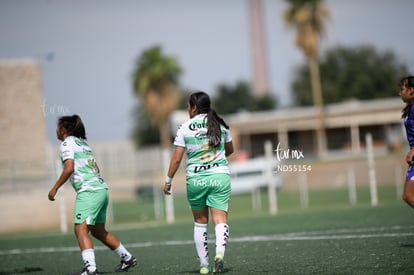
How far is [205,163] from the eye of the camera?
8.32 m

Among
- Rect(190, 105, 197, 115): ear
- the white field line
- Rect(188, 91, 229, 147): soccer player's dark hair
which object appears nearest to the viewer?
Rect(188, 91, 229, 147): soccer player's dark hair

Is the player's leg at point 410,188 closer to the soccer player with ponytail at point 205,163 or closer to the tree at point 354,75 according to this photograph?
the soccer player with ponytail at point 205,163

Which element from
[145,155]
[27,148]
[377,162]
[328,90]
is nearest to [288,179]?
[377,162]

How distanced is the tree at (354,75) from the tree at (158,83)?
98.0 ft

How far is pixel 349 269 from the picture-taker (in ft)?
26.4

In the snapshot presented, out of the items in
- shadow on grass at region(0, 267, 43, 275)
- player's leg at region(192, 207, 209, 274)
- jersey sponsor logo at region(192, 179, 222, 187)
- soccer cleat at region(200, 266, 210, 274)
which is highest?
jersey sponsor logo at region(192, 179, 222, 187)

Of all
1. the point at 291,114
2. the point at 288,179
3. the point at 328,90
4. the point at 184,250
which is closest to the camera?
the point at 184,250

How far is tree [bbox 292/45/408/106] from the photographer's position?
8412 cm

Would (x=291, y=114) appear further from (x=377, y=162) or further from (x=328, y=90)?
(x=328, y=90)

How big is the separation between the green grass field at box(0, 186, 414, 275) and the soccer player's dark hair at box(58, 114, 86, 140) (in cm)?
195

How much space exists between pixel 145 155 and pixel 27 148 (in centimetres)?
1403

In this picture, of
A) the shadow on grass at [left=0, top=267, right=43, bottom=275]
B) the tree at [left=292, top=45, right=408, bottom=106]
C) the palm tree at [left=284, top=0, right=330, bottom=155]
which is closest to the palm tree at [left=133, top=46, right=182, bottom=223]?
the palm tree at [left=284, top=0, right=330, bottom=155]

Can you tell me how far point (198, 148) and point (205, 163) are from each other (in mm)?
198

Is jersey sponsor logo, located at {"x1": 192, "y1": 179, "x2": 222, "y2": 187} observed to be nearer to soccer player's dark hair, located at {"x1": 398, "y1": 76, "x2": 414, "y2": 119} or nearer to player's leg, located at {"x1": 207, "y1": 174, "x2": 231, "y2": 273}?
player's leg, located at {"x1": 207, "y1": 174, "x2": 231, "y2": 273}
